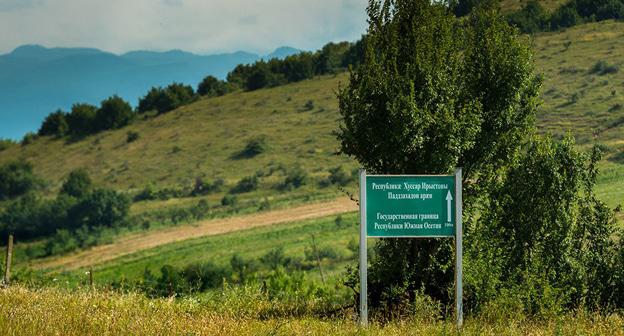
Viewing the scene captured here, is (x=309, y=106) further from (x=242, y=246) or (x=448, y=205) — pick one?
(x=448, y=205)

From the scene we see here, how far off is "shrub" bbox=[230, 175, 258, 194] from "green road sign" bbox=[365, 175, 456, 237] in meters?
81.5

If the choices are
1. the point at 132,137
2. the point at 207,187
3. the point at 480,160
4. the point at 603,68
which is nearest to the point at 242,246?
the point at 207,187

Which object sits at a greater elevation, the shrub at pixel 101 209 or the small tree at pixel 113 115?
the small tree at pixel 113 115

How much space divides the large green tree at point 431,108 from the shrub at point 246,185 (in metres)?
78.5

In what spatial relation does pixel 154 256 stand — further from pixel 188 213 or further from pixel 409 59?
pixel 409 59

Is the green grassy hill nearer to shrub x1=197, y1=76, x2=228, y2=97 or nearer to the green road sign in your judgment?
shrub x1=197, y1=76, x2=228, y2=97

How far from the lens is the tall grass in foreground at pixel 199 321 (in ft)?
33.7

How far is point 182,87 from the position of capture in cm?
14575

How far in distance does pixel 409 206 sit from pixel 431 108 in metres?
2.74

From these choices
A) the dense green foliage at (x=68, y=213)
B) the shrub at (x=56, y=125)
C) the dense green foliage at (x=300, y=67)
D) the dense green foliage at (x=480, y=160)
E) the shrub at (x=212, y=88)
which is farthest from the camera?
the shrub at (x=212, y=88)

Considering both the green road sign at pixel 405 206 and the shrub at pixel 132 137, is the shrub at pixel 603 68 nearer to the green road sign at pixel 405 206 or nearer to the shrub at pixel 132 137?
the shrub at pixel 132 137

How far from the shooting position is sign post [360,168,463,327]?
1200 centimetres

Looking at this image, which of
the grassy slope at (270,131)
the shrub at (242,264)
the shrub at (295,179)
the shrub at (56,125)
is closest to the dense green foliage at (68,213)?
the grassy slope at (270,131)

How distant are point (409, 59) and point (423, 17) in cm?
87
